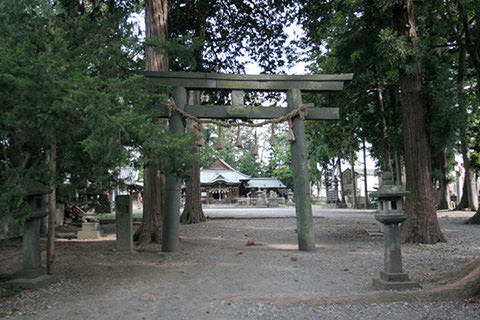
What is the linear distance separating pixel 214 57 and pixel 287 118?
7957 mm

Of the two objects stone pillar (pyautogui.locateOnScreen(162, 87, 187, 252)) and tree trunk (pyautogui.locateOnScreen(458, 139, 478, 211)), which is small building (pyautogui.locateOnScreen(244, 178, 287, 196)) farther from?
stone pillar (pyautogui.locateOnScreen(162, 87, 187, 252))

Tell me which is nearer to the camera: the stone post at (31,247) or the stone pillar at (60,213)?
the stone post at (31,247)

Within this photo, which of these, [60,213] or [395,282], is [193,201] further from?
[395,282]

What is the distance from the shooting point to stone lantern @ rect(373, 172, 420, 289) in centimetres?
463

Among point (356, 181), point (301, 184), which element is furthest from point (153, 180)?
point (356, 181)

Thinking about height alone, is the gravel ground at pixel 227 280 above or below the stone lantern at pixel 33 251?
below

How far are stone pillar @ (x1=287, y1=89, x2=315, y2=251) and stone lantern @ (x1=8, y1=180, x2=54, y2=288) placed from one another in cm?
524

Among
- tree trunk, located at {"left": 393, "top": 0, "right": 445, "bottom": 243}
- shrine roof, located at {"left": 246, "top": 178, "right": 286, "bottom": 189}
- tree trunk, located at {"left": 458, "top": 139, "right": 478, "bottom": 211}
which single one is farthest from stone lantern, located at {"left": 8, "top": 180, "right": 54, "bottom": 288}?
shrine roof, located at {"left": 246, "top": 178, "right": 286, "bottom": 189}

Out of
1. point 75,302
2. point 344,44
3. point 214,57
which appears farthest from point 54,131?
point 214,57

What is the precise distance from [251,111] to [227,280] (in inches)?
166

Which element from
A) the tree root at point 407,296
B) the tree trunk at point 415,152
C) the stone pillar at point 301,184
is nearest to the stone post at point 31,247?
the tree root at point 407,296

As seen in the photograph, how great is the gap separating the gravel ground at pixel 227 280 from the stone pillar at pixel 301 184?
1.52ft

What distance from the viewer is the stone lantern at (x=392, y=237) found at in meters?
4.63

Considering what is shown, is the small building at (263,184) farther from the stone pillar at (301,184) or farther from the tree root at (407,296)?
the tree root at (407,296)
